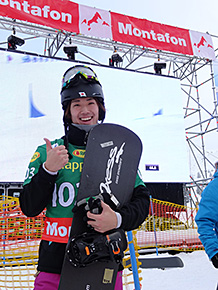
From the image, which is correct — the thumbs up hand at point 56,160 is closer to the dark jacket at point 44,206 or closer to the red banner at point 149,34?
the dark jacket at point 44,206

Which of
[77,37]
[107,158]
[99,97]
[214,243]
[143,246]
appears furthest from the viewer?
[77,37]

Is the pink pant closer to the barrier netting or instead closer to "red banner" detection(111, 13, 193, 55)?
the barrier netting

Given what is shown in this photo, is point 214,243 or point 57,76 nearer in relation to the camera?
point 214,243

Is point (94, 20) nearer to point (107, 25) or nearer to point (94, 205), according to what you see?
point (107, 25)

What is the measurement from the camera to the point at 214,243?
6.05 ft

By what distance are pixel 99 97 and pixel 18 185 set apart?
7.63 meters

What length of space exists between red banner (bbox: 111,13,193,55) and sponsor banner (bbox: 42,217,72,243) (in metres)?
8.90

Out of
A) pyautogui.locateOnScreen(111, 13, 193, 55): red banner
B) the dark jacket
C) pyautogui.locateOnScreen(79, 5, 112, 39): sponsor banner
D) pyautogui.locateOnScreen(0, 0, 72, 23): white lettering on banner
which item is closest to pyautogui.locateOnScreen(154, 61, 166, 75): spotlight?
pyautogui.locateOnScreen(111, 13, 193, 55): red banner

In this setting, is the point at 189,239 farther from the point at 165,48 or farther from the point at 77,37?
the point at 77,37

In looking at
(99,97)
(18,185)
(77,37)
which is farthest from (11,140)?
(99,97)

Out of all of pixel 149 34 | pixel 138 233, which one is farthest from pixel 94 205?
pixel 149 34

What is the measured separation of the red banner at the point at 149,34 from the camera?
9.48 meters

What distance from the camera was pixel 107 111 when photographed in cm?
945

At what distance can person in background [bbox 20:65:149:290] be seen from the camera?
1281mm
